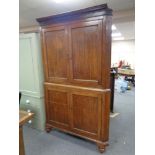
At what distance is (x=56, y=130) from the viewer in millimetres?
2934

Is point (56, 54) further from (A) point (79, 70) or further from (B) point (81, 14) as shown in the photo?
(B) point (81, 14)

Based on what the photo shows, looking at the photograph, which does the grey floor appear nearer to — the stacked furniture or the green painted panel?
the stacked furniture

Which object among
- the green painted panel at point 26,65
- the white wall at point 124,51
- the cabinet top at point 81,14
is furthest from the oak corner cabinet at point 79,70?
the white wall at point 124,51

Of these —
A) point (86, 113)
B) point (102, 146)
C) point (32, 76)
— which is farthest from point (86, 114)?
point (32, 76)

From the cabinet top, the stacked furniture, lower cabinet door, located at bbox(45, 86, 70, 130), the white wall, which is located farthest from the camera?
the white wall

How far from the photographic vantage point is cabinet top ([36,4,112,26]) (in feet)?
6.46

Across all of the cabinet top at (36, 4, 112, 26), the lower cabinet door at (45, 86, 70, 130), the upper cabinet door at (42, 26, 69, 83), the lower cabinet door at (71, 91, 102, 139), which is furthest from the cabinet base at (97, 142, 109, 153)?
the cabinet top at (36, 4, 112, 26)

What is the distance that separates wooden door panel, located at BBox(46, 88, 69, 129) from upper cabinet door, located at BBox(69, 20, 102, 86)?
381mm

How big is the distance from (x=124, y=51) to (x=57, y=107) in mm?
7528

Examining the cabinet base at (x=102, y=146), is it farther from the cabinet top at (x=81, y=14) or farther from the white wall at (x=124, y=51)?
the white wall at (x=124, y=51)

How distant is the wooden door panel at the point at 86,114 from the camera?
88.0 inches
